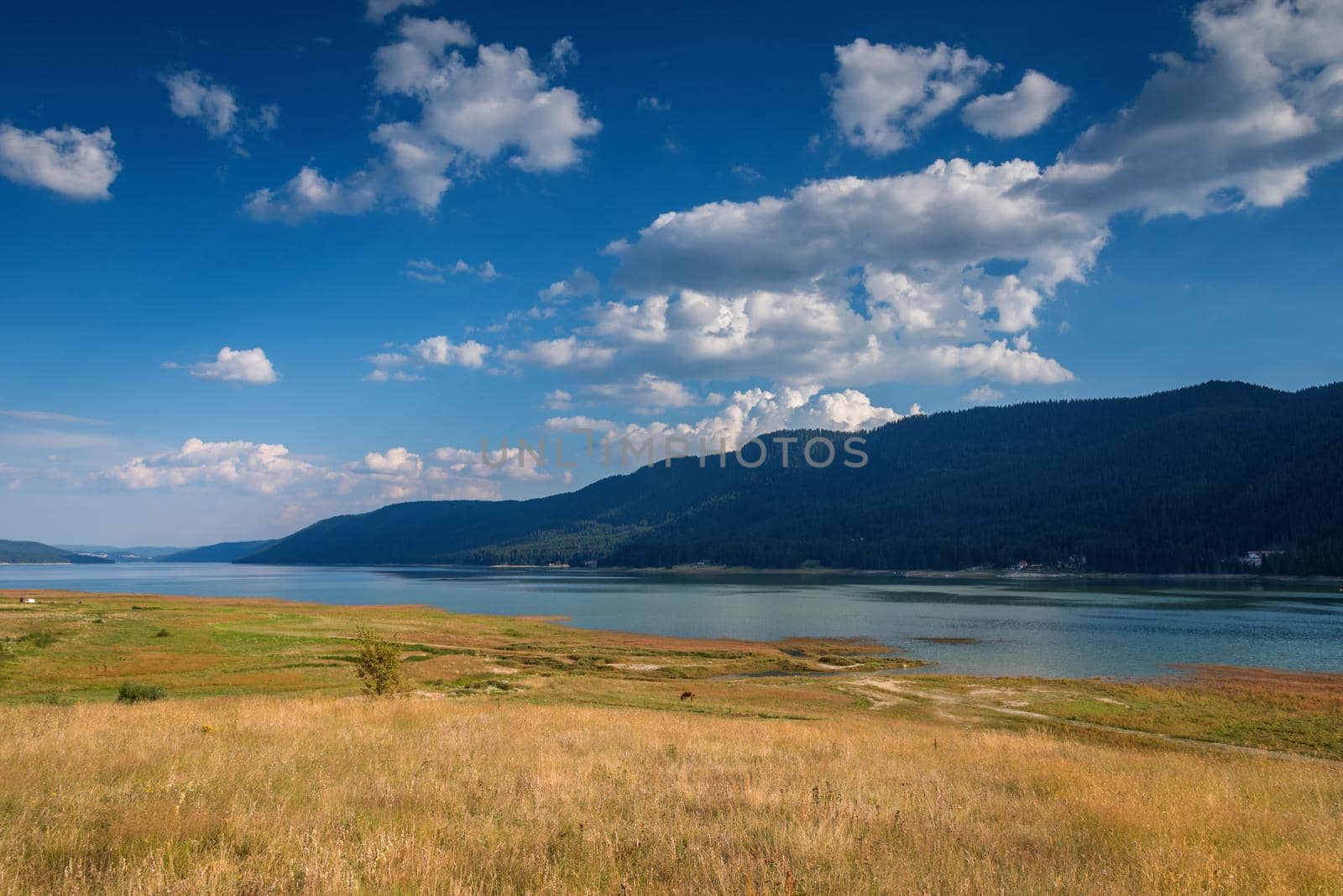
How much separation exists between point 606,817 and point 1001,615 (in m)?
87.8

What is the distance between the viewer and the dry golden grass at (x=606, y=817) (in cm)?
654

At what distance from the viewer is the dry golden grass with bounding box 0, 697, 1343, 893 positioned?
654cm

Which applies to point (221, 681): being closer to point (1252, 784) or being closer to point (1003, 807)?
point (1003, 807)

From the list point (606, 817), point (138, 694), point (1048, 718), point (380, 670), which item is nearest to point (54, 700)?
point (138, 694)

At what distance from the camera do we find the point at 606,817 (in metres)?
8.77

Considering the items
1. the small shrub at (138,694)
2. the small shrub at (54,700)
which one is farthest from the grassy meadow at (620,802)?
the small shrub at (138,694)

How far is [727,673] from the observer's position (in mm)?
48438

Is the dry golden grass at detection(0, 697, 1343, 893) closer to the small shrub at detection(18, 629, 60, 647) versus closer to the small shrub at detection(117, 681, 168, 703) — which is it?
the small shrub at detection(117, 681, 168, 703)

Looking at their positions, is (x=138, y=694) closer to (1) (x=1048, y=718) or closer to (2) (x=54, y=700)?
(2) (x=54, y=700)

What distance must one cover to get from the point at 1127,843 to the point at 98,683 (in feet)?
122

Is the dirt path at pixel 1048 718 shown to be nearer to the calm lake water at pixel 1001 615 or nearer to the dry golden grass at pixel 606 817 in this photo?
the dry golden grass at pixel 606 817

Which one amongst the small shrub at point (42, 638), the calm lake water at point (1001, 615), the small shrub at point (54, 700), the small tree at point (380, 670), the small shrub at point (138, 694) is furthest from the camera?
the calm lake water at point (1001, 615)

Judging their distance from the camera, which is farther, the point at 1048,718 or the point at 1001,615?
the point at 1001,615

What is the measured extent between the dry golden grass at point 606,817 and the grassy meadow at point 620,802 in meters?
0.04
